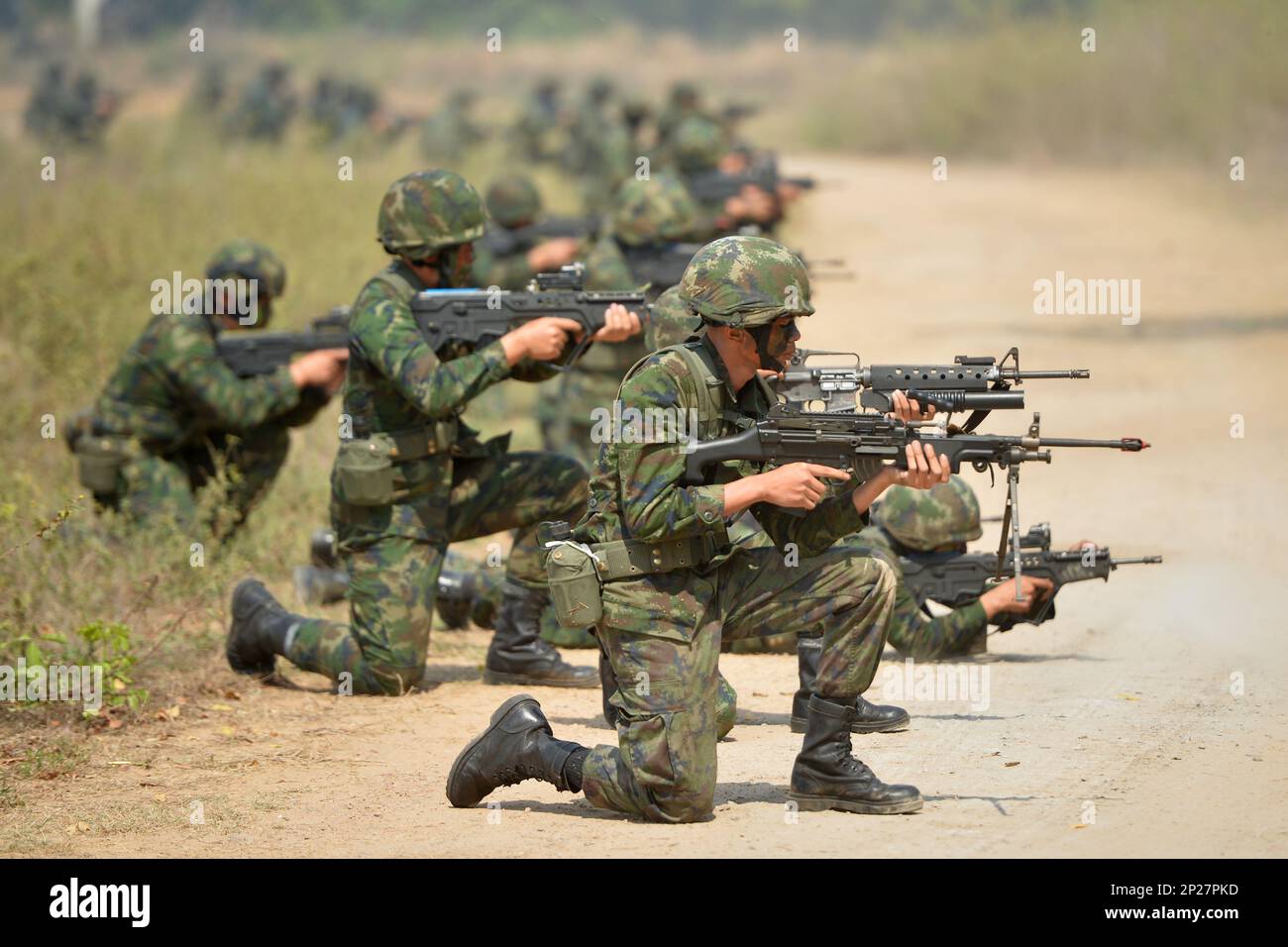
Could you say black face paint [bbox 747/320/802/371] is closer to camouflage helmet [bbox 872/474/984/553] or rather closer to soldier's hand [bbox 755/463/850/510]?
soldier's hand [bbox 755/463/850/510]

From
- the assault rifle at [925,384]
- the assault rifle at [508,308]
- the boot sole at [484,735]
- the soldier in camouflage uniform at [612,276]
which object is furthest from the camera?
the soldier in camouflage uniform at [612,276]

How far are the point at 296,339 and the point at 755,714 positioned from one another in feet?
12.1

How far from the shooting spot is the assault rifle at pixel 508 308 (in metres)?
7.32

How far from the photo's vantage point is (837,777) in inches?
211

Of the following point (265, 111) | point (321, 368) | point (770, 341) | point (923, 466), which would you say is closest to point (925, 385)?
point (923, 466)

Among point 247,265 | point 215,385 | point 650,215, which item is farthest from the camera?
point 650,215

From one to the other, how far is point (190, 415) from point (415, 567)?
268cm

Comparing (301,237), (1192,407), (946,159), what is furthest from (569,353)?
(946,159)

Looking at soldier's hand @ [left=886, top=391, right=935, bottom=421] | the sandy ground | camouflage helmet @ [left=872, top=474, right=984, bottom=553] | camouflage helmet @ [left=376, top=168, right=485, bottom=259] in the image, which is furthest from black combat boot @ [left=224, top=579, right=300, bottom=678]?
soldier's hand @ [left=886, top=391, right=935, bottom=421]

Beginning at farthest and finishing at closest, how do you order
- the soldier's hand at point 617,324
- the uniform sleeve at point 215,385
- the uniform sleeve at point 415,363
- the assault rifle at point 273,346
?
1. the assault rifle at point 273,346
2. the uniform sleeve at point 215,385
3. the soldier's hand at point 617,324
4. the uniform sleeve at point 415,363

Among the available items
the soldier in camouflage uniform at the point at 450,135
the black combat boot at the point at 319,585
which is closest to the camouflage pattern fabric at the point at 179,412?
the black combat boot at the point at 319,585

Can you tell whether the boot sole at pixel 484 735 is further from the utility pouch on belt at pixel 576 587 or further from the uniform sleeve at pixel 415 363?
the uniform sleeve at pixel 415 363

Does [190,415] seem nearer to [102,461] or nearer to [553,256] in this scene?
[102,461]

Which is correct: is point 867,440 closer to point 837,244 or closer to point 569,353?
point 569,353
